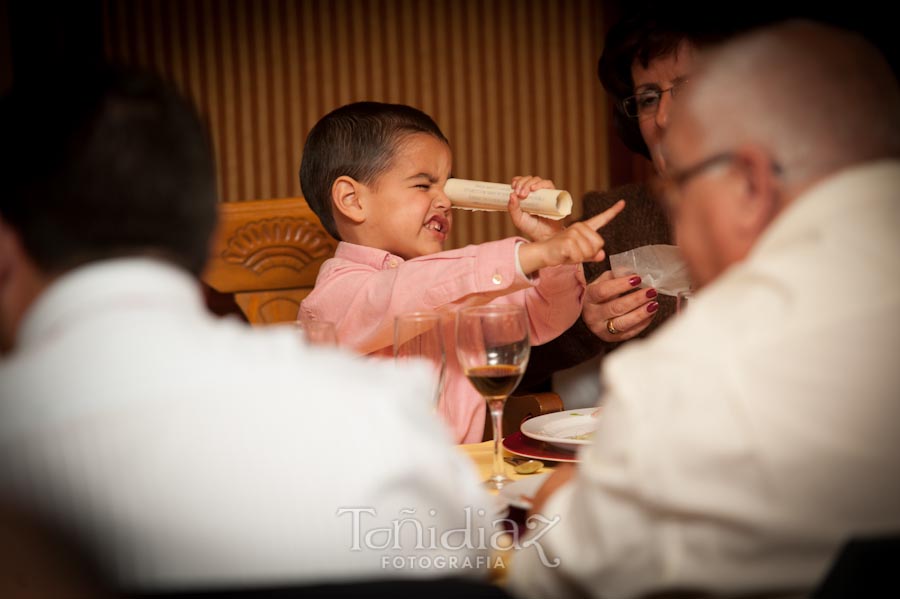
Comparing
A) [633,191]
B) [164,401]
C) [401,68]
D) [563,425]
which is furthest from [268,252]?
[401,68]

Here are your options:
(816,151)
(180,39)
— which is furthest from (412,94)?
(816,151)

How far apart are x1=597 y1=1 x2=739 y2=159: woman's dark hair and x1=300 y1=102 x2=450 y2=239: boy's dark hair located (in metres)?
0.45

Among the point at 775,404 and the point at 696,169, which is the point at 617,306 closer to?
the point at 696,169

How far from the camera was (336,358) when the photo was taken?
724 millimetres

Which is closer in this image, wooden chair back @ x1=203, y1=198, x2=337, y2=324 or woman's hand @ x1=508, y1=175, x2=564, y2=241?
woman's hand @ x1=508, y1=175, x2=564, y2=241

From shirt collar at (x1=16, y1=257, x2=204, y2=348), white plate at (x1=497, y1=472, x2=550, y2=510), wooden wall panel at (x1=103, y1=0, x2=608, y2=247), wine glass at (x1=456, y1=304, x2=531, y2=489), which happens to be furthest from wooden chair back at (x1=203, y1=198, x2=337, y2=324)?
wooden wall panel at (x1=103, y1=0, x2=608, y2=247)

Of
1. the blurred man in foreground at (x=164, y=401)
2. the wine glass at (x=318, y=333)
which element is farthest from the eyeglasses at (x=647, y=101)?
the blurred man in foreground at (x=164, y=401)

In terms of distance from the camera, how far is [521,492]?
1.09m

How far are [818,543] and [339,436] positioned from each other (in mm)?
386

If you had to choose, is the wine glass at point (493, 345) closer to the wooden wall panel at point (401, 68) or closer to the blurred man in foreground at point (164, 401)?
the blurred man in foreground at point (164, 401)

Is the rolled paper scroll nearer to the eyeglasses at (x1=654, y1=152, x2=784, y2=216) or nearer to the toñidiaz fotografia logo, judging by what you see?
the eyeglasses at (x1=654, y1=152, x2=784, y2=216)

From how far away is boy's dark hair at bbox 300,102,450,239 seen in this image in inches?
81.6

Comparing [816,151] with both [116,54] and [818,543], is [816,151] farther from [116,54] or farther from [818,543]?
[116,54]

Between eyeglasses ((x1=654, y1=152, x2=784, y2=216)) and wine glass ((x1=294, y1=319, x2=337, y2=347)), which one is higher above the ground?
wine glass ((x1=294, y1=319, x2=337, y2=347))
